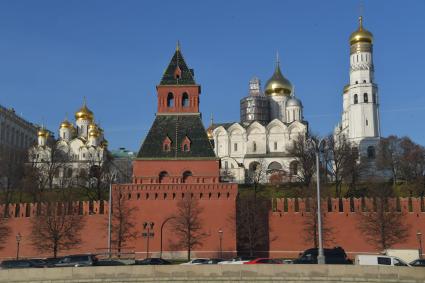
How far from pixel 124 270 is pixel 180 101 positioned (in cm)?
2505

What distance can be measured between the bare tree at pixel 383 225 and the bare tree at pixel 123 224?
1876 centimetres

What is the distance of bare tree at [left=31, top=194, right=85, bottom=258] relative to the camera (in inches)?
1991

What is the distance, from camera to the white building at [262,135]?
95.7 m

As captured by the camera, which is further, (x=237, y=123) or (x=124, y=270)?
(x=237, y=123)

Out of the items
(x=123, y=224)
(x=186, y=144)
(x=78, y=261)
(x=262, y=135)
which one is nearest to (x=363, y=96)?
(x=262, y=135)

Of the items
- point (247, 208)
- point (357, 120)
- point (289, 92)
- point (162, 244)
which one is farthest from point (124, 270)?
point (289, 92)

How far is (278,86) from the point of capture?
110 metres

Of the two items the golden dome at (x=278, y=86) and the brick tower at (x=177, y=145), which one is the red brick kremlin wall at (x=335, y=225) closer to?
the brick tower at (x=177, y=145)

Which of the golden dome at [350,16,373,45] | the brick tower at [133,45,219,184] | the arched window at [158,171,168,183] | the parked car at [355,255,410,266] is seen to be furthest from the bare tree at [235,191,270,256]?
the golden dome at [350,16,373,45]

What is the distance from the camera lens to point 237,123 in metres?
101

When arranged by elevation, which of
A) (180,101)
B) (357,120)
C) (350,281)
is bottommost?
(350,281)

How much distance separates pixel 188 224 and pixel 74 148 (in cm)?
5904

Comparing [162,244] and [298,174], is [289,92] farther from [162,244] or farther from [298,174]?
[162,244]

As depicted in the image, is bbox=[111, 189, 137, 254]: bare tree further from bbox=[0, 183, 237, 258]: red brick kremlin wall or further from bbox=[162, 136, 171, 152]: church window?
bbox=[162, 136, 171, 152]: church window
